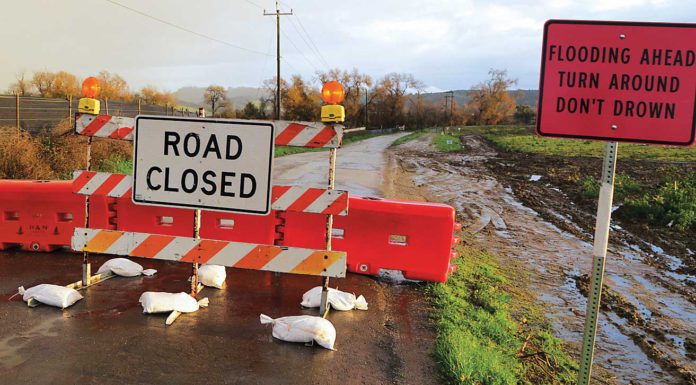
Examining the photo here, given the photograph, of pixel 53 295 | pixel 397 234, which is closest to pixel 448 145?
pixel 397 234

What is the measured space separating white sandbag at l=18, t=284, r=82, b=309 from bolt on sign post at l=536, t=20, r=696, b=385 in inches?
179

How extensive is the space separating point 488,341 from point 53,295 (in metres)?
4.31

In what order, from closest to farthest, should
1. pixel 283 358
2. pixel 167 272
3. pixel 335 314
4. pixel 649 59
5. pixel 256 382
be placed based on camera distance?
pixel 649 59
pixel 256 382
pixel 283 358
pixel 335 314
pixel 167 272

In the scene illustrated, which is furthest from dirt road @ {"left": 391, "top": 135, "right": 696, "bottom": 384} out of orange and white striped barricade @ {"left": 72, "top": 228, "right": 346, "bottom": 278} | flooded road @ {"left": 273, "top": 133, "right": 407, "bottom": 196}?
orange and white striped barricade @ {"left": 72, "top": 228, "right": 346, "bottom": 278}

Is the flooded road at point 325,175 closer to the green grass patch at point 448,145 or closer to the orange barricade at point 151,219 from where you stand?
the orange barricade at point 151,219

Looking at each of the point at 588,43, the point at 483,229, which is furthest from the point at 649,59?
the point at 483,229

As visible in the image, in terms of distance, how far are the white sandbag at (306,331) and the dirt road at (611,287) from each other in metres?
3.10

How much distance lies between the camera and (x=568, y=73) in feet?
10.7

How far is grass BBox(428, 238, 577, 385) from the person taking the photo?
423 cm

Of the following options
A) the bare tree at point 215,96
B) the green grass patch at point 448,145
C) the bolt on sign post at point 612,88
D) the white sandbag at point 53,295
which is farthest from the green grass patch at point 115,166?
the bare tree at point 215,96

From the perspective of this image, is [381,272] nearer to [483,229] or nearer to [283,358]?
[283,358]

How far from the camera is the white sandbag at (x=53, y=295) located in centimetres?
501

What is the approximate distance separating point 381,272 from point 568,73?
433 cm

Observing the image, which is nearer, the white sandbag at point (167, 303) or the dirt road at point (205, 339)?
the dirt road at point (205, 339)
